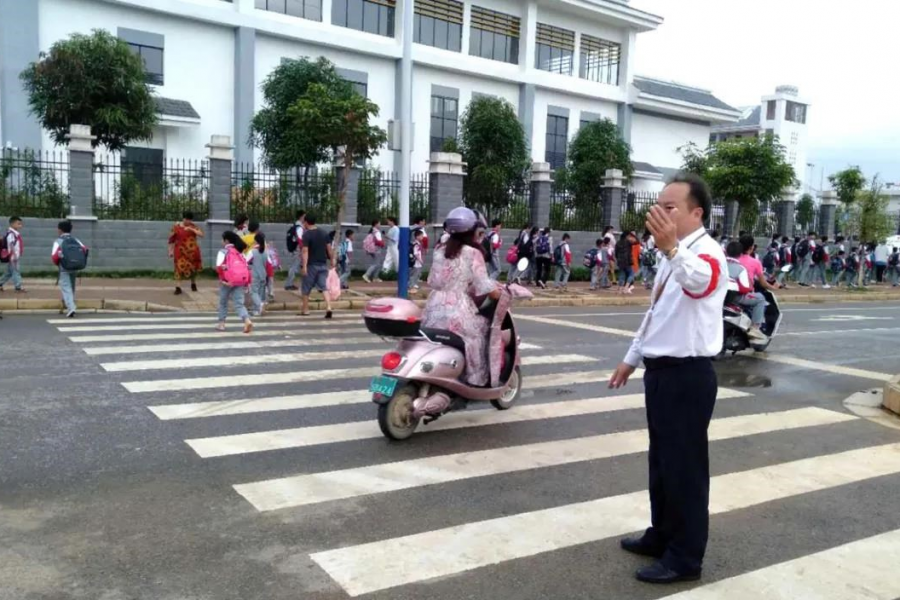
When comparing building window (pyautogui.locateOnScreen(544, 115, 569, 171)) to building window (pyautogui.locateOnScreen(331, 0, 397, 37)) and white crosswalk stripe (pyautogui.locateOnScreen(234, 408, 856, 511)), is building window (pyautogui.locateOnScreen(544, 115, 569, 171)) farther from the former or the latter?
white crosswalk stripe (pyautogui.locateOnScreen(234, 408, 856, 511))

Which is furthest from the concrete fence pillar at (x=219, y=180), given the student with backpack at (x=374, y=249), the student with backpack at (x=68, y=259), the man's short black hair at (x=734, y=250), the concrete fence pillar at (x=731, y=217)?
the concrete fence pillar at (x=731, y=217)

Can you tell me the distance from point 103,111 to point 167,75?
7450 mm

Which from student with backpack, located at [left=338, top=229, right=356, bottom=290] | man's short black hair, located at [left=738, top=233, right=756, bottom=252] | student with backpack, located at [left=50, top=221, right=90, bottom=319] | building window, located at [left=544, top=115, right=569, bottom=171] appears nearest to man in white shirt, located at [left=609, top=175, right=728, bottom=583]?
man's short black hair, located at [left=738, top=233, right=756, bottom=252]

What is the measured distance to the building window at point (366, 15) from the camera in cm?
3303

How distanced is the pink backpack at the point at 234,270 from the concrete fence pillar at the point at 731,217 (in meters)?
22.5

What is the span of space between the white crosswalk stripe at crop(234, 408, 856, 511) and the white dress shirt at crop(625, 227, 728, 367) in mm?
2000

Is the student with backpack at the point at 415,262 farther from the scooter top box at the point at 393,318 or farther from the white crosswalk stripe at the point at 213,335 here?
the scooter top box at the point at 393,318

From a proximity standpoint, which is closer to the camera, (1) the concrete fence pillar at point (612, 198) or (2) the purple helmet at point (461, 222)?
(2) the purple helmet at point (461, 222)

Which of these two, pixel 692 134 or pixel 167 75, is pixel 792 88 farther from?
pixel 167 75

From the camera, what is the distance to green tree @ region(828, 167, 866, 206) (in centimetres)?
3606

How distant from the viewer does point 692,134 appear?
4759cm

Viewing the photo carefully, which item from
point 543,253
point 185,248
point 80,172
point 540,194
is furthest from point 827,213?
point 80,172

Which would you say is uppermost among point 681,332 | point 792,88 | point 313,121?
point 792,88

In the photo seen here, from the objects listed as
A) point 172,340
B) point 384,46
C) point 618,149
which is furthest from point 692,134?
point 172,340
